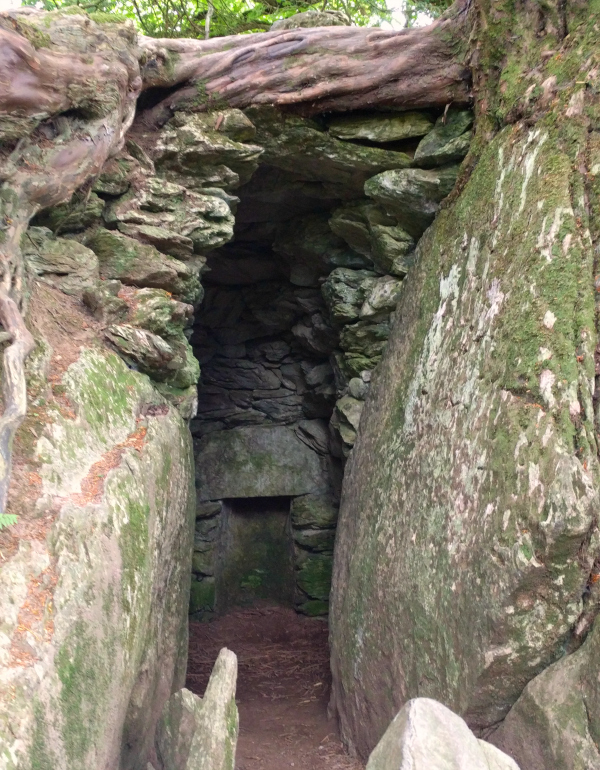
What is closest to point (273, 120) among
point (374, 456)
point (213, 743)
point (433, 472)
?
point (374, 456)

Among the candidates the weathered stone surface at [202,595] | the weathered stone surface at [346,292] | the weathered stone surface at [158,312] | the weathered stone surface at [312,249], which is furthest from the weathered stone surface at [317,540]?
the weathered stone surface at [158,312]

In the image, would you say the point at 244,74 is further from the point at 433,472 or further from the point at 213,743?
the point at 213,743

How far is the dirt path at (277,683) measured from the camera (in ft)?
15.4

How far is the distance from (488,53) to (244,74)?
2080mm

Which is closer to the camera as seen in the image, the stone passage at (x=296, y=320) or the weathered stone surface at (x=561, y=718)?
the weathered stone surface at (x=561, y=718)

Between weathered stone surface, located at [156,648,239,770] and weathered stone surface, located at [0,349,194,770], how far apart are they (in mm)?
223

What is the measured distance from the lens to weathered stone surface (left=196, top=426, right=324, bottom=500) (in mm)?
8906

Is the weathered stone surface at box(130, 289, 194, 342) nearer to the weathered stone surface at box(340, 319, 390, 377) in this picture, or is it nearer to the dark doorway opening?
the weathered stone surface at box(340, 319, 390, 377)

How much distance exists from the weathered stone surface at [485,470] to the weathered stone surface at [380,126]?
3.46 ft

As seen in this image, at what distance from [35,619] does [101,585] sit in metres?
0.47

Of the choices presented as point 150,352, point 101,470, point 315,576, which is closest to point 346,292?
point 150,352

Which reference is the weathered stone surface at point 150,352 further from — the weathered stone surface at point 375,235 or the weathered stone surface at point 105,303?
the weathered stone surface at point 375,235

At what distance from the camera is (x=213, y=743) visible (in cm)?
288

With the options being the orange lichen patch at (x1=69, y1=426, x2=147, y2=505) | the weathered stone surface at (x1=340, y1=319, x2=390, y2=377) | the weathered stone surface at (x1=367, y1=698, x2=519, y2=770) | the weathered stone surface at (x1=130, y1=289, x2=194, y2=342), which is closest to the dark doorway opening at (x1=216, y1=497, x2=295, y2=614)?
the weathered stone surface at (x1=340, y1=319, x2=390, y2=377)
